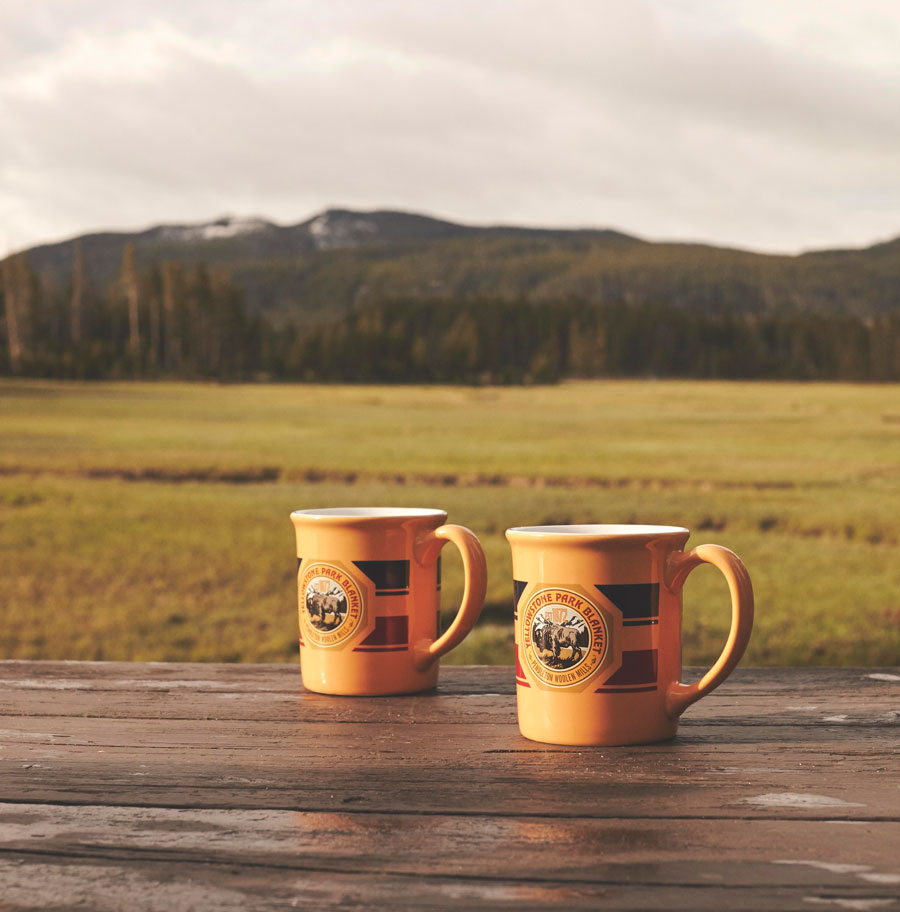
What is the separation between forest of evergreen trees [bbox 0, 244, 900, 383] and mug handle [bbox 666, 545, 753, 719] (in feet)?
12.7

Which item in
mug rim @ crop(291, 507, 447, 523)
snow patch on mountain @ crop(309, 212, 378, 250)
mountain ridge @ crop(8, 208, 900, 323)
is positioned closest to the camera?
mug rim @ crop(291, 507, 447, 523)

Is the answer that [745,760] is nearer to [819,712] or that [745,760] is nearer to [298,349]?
[819,712]

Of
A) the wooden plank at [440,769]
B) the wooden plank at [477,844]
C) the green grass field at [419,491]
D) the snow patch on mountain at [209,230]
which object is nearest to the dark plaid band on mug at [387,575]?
the wooden plank at [440,769]

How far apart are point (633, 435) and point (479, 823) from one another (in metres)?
3.81

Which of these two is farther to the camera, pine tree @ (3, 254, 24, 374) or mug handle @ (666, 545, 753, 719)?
pine tree @ (3, 254, 24, 374)

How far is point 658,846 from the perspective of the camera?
1.45 feet

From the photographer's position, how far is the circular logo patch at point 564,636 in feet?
1.99

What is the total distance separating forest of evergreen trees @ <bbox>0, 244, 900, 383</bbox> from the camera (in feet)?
14.4

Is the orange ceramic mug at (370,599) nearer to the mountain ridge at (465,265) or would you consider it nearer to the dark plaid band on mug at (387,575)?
the dark plaid band on mug at (387,575)

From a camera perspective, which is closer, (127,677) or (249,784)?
(249,784)

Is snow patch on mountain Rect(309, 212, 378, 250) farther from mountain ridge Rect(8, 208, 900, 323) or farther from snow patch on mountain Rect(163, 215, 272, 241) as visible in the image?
snow patch on mountain Rect(163, 215, 272, 241)

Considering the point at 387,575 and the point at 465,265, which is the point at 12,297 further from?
the point at 387,575

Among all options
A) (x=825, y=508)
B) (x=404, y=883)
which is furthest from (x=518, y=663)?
(x=825, y=508)

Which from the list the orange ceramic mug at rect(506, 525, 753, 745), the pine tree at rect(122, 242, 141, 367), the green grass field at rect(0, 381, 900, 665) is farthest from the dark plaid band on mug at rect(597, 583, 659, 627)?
the pine tree at rect(122, 242, 141, 367)
